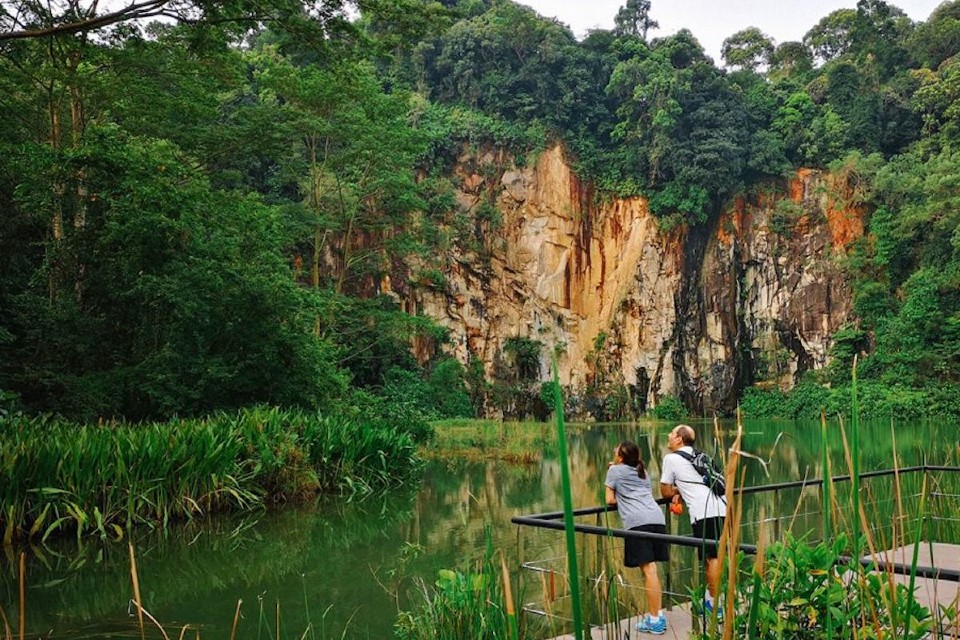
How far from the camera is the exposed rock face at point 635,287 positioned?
2680 centimetres

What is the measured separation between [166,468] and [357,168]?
443 inches

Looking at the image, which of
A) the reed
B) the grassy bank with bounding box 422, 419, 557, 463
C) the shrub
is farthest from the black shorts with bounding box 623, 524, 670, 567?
the shrub

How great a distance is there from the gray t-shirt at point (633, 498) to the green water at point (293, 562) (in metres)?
0.49

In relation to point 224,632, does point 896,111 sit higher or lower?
higher

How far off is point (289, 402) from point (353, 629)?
Result: 24.6ft

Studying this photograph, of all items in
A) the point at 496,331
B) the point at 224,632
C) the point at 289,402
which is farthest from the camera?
the point at 496,331

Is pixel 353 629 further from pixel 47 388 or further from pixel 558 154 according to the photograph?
pixel 558 154

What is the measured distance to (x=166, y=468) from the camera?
682cm

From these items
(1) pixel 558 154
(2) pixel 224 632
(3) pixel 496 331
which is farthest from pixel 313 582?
(1) pixel 558 154

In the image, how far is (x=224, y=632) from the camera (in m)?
3.80

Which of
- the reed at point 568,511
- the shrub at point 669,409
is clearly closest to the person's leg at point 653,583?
the reed at point 568,511

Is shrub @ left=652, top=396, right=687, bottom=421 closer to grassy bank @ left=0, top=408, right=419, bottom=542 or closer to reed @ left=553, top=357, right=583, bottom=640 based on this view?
grassy bank @ left=0, top=408, right=419, bottom=542

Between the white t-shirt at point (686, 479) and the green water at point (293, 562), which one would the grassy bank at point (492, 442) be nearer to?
the green water at point (293, 562)

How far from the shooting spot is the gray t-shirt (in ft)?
11.3
